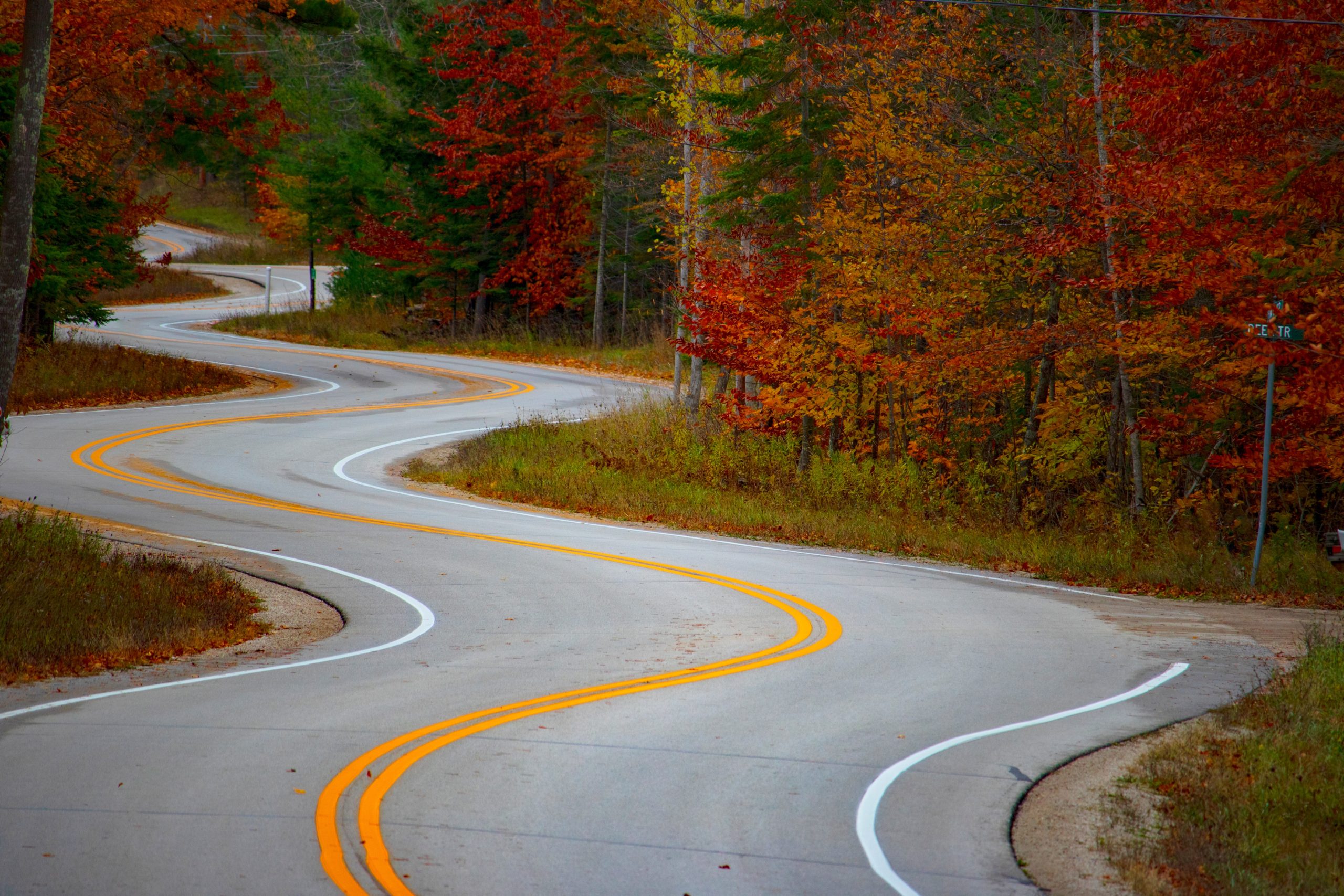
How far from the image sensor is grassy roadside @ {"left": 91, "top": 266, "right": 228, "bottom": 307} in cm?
5506

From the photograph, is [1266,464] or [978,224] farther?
[978,224]

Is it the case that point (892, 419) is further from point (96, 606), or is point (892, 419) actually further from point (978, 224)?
point (96, 606)

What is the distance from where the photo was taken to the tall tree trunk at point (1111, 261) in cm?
1795

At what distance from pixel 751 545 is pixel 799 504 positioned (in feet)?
11.8

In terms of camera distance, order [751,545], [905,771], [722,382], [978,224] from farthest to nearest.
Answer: [722,382], [978,224], [751,545], [905,771]

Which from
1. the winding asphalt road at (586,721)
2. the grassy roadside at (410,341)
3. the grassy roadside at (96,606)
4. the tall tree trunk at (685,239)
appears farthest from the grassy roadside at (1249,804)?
the grassy roadside at (410,341)

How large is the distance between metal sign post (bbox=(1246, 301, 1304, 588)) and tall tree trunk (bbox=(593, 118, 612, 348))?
84.6ft

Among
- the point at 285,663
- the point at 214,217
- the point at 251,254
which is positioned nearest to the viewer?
the point at 285,663

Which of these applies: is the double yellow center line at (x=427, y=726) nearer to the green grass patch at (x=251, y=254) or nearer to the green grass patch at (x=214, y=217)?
the green grass patch at (x=251, y=254)

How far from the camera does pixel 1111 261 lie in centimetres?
1852

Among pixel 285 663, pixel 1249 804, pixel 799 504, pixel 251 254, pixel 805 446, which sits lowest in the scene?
pixel 285 663

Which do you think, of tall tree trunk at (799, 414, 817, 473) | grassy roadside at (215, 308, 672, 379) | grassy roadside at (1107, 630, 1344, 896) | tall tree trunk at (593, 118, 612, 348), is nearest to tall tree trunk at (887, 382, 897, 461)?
tall tree trunk at (799, 414, 817, 473)

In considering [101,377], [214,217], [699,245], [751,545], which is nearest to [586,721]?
[751,545]

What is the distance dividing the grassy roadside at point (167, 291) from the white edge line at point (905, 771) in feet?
170
